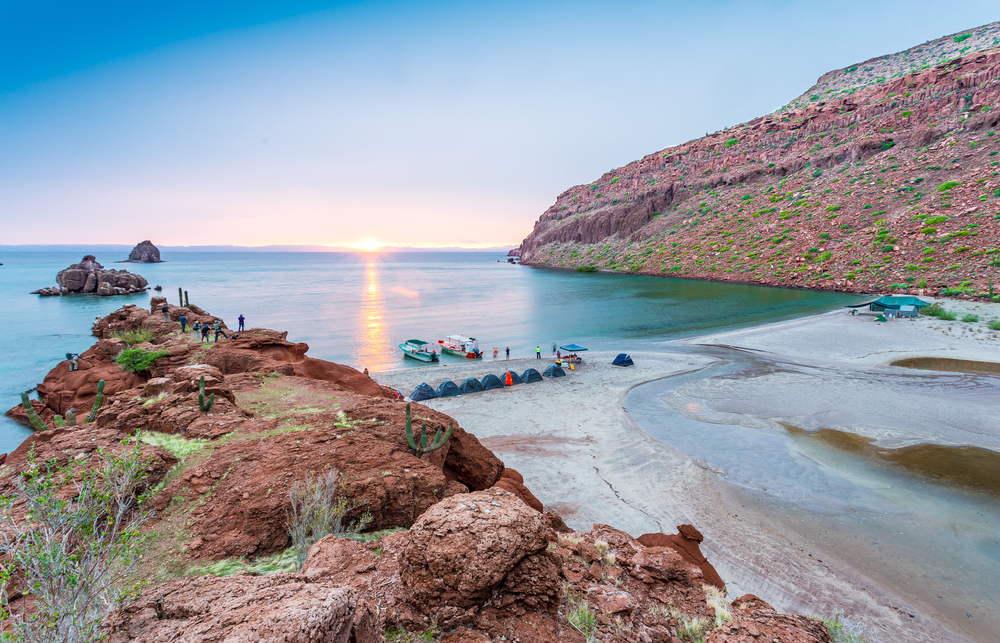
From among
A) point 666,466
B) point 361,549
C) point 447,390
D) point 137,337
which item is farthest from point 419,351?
point 361,549

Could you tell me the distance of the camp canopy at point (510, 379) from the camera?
22625mm

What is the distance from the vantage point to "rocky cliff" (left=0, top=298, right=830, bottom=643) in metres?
3.38

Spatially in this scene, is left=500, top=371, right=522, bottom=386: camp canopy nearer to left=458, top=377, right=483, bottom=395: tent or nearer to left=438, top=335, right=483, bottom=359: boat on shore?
left=458, top=377, right=483, bottom=395: tent

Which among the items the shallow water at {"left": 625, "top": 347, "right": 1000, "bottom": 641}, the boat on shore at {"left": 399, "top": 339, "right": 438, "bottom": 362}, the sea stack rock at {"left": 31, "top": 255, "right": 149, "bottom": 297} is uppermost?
the sea stack rock at {"left": 31, "top": 255, "right": 149, "bottom": 297}

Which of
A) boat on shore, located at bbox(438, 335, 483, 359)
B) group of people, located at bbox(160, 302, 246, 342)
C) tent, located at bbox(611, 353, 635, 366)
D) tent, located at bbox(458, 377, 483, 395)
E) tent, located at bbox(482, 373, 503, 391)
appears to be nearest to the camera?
group of people, located at bbox(160, 302, 246, 342)

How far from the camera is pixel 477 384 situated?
22.0 metres

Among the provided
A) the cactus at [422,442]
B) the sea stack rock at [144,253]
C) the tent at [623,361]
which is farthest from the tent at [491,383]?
the sea stack rock at [144,253]

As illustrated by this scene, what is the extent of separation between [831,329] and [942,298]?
19378 millimetres

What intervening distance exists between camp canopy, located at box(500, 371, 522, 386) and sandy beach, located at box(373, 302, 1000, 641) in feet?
1.96

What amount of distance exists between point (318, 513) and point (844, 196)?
84735mm

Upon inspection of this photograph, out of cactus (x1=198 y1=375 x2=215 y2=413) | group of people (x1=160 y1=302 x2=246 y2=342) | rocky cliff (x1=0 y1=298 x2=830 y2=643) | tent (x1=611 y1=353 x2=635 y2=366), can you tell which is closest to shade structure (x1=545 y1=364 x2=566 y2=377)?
tent (x1=611 y1=353 x2=635 y2=366)

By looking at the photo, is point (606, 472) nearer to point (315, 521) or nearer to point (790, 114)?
point (315, 521)

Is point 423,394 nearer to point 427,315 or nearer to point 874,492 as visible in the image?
point 874,492

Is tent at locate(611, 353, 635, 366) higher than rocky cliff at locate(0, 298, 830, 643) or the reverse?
the reverse
